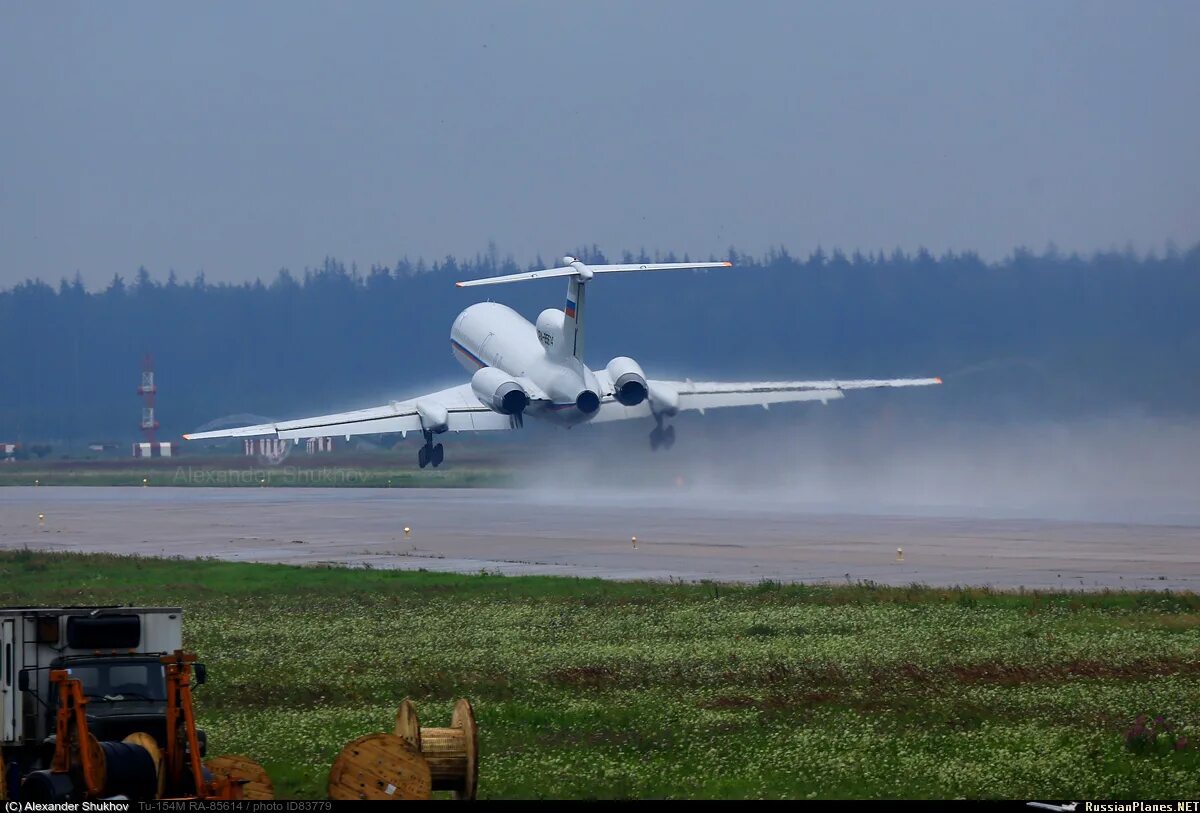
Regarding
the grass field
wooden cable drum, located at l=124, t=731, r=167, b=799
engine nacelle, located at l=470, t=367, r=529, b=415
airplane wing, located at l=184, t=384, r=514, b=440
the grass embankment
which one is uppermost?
engine nacelle, located at l=470, t=367, r=529, b=415

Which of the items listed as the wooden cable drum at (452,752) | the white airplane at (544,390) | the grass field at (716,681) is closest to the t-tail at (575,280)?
the white airplane at (544,390)

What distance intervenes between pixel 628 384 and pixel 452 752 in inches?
1884

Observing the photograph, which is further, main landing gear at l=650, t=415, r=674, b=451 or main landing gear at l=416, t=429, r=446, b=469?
main landing gear at l=416, t=429, r=446, b=469

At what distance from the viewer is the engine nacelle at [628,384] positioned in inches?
2479

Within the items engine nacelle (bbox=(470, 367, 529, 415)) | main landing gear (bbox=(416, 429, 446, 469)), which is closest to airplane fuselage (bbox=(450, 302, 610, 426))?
engine nacelle (bbox=(470, 367, 529, 415))

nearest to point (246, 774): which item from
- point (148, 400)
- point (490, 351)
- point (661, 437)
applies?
point (661, 437)

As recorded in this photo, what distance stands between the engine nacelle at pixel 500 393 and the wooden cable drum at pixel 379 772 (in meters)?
51.7

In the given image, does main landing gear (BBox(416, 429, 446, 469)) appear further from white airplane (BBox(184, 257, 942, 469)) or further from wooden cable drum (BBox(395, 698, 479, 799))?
wooden cable drum (BBox(395, 698, 479, 799))

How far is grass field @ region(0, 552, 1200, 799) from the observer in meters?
17.6

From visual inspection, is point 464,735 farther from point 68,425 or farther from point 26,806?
point 68,425

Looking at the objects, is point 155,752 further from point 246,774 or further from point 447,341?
point 447,341

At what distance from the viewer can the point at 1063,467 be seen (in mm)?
65812

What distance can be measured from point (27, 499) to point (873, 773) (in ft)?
223

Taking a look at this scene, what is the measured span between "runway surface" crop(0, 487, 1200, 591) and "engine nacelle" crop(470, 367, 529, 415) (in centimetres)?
397
